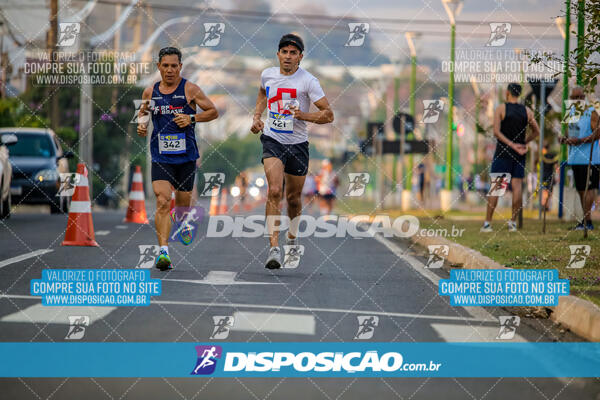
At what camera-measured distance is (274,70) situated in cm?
1027

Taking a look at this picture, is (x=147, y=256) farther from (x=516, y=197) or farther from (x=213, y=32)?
(x=516, y=197)

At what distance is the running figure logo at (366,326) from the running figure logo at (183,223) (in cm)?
354

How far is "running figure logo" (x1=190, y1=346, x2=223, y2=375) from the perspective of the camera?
17.7ft

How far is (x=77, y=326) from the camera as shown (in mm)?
6465

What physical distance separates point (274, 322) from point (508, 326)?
5.13 feet

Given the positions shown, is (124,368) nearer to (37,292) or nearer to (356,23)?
(37,292)

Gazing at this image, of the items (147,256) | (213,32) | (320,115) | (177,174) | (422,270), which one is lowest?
(422,270)

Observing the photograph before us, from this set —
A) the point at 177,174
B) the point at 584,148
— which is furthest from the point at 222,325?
the point at 584,148

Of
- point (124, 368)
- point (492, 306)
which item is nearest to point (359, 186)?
point (492, 306)

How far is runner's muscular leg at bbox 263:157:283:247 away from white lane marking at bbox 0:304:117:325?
3.25 m

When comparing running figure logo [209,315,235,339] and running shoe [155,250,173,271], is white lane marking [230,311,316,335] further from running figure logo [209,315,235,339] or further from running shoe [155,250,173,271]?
running shoe [155,250,173,271]

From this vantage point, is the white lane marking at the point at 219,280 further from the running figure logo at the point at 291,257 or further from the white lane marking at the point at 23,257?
the white lane marking at the point at 23,257

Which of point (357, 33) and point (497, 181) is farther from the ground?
point (357, 33)

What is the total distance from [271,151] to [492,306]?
9.53ft
